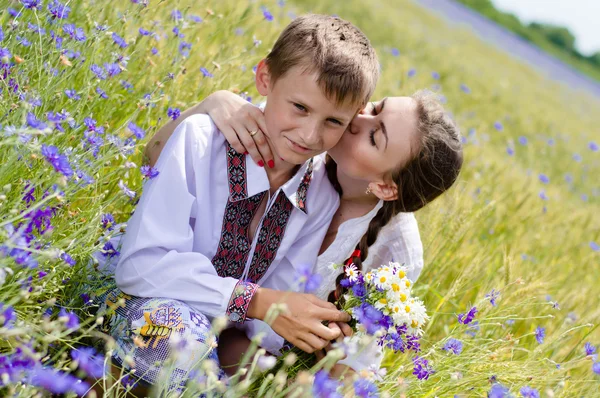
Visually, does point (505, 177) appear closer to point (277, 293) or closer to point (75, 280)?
point (277, 293)

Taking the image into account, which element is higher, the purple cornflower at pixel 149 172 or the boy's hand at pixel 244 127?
the boy's hand at pixel 244 127

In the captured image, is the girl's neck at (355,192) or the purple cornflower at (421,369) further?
the girl's neck at (355,192)

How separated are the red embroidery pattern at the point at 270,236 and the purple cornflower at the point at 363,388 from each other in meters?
0.73

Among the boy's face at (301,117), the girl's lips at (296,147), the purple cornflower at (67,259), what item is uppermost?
the boy's face at (301,117)

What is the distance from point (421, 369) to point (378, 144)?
78cm

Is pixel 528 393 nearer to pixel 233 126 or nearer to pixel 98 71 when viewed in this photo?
pixel 233 126

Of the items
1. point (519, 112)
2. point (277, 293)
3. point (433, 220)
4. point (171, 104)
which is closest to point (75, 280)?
point (277, 293)

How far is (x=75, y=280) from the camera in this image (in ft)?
6.03

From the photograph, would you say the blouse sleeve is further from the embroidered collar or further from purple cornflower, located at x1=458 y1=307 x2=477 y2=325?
purple cornflower, located at x1=458 y1=307 x2=477 y2=325

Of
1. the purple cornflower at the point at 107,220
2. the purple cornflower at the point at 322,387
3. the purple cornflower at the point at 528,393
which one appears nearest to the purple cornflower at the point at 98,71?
the purple cornflower at the point at 107,220

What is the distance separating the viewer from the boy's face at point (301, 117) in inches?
78.3

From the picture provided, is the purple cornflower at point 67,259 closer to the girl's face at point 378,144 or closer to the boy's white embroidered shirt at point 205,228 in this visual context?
the boy's white embroidered shirt at point 205,228

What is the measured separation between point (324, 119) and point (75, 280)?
0.90 m

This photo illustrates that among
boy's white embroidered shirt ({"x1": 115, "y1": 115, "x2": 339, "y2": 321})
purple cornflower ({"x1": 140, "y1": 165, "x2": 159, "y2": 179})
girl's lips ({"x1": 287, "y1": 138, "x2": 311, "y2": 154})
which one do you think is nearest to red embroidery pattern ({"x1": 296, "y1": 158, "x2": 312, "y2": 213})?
boy's white embroidered shirt ({"x1": 115, "y1": 115, "x2": 339, "y2": 321})
